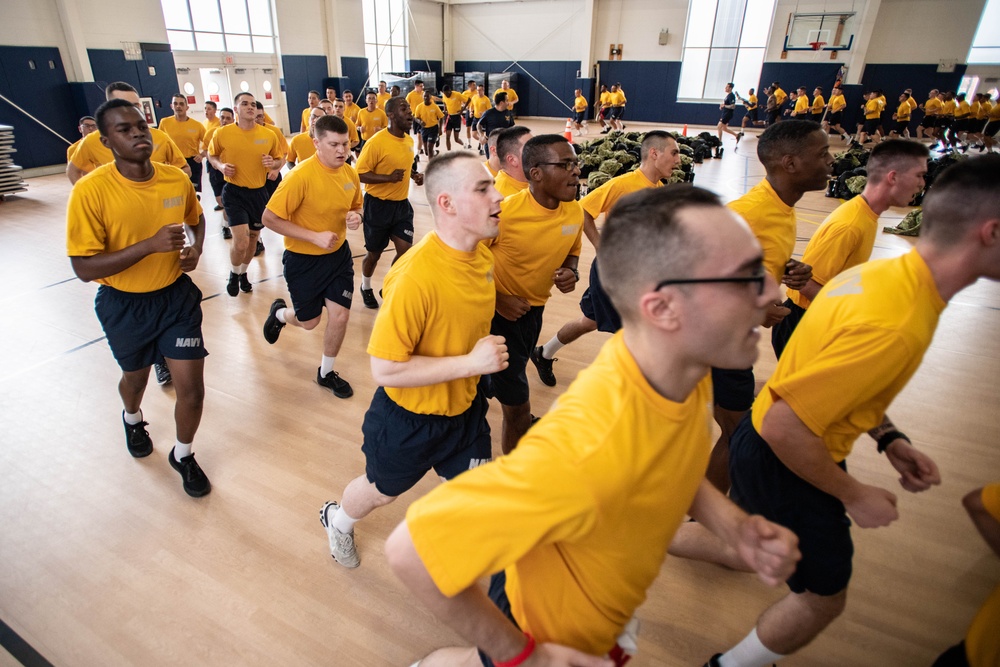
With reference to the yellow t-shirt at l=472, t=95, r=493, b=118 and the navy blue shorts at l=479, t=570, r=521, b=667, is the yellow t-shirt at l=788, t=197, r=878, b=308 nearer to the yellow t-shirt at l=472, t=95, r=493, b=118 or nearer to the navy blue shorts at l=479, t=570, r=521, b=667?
the navy blue shorts at l=479, t=570, r=521, b=667

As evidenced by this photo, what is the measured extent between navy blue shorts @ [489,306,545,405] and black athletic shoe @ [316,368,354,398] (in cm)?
153

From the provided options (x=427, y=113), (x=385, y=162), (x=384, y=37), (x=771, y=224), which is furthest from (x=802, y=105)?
(x=771, y=224)

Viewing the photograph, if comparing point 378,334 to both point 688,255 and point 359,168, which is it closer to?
point 688,255

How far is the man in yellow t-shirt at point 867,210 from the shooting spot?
9.58 ft

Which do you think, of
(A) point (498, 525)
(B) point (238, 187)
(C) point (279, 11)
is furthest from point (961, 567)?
(C) point (279, 11)

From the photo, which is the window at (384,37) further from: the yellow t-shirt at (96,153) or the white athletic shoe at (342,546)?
the white athletic shoe at (342,546)

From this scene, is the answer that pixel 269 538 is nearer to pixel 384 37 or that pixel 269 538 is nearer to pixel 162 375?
pixel 162 375

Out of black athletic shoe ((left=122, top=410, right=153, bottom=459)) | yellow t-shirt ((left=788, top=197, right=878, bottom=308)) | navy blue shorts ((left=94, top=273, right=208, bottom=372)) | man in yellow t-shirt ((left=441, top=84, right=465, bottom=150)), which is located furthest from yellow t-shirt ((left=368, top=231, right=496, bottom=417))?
man in yellow t-shirt ((left=441, top=84, right=465, bottom=150))

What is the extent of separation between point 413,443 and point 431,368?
1.50 ft

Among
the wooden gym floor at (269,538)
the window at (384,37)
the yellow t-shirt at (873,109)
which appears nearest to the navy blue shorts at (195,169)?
the wooden gym floor at (269,538)

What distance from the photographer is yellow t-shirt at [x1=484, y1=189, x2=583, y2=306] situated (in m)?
3.18

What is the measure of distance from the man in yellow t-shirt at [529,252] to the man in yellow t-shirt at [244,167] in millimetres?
3987

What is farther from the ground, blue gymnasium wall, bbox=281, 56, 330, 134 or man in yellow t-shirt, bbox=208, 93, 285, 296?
blue gymnasium wall, bbox=281, 56, 330, 134

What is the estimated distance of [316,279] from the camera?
4172 millimetres
